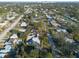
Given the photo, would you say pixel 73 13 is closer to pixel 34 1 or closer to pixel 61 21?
pixel 61 21

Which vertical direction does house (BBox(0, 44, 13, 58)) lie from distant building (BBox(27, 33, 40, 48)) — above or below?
below

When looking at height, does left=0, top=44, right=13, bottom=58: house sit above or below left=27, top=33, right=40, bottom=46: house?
below

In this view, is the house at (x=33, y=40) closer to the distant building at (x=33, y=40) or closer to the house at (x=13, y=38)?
the distant building at (x=33, y=40)

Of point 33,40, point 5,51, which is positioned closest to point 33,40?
point 33,40

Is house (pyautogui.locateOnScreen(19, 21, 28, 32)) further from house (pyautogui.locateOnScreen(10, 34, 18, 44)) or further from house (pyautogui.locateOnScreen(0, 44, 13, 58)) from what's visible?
house (pyautogui.locateOnScreen(0, 44, 13, 58))

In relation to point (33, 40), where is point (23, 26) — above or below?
above

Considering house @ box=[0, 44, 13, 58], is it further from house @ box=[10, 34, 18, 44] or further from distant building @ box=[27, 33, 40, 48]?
distant building @ box=[27, 33, 40, 48]

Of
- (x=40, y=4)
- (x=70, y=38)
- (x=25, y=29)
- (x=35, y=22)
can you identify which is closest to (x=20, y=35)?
(x=25, y=29)

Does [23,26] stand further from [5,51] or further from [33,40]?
[5,51]

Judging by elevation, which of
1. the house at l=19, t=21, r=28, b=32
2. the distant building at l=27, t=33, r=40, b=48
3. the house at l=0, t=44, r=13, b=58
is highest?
the house at l=19, t=21, r=28, b=32

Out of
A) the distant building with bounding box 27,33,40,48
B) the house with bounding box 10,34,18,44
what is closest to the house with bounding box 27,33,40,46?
the distant building with bounding box 27,33,40,48

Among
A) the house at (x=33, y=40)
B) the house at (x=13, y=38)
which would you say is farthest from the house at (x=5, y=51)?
the house at (x=33, y=40)
